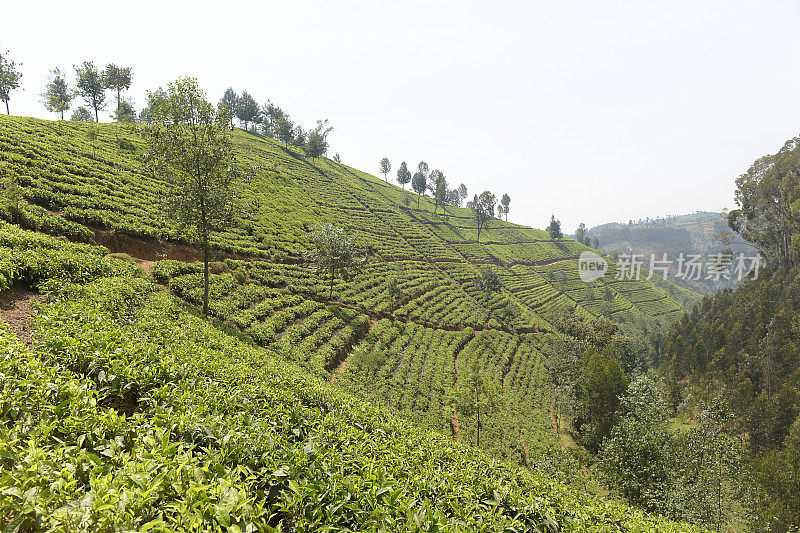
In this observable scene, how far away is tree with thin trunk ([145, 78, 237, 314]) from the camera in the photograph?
1748 cm

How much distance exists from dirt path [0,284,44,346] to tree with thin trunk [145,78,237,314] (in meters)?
8.80

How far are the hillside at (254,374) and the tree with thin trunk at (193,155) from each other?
242 cm

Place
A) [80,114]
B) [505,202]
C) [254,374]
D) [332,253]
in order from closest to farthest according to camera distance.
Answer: [254,374]
[332,253]
[80,114]
[505,202]

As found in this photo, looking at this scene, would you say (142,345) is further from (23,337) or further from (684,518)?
(684,518)

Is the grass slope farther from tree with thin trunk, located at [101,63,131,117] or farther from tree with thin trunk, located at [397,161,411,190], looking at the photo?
tree with thin trunk, located at [397,161,411,190]

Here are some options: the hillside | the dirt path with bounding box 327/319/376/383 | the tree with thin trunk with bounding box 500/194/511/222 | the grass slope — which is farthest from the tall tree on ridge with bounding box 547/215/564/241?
the grass slope

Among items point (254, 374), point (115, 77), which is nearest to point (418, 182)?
point (115, 77)

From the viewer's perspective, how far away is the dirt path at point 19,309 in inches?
334

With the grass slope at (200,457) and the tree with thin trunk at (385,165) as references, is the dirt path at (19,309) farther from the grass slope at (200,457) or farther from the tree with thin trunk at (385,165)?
the tree with thin trunk at (385,165)

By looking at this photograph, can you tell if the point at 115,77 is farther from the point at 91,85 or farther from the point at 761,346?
the point at 761,346

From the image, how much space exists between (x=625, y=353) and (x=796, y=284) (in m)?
26.0

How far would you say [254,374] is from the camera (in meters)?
9.33

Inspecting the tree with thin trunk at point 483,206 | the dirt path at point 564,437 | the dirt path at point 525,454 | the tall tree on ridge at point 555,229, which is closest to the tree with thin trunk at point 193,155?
the dirt path at point 525,454

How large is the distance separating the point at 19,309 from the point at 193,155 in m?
11.5
